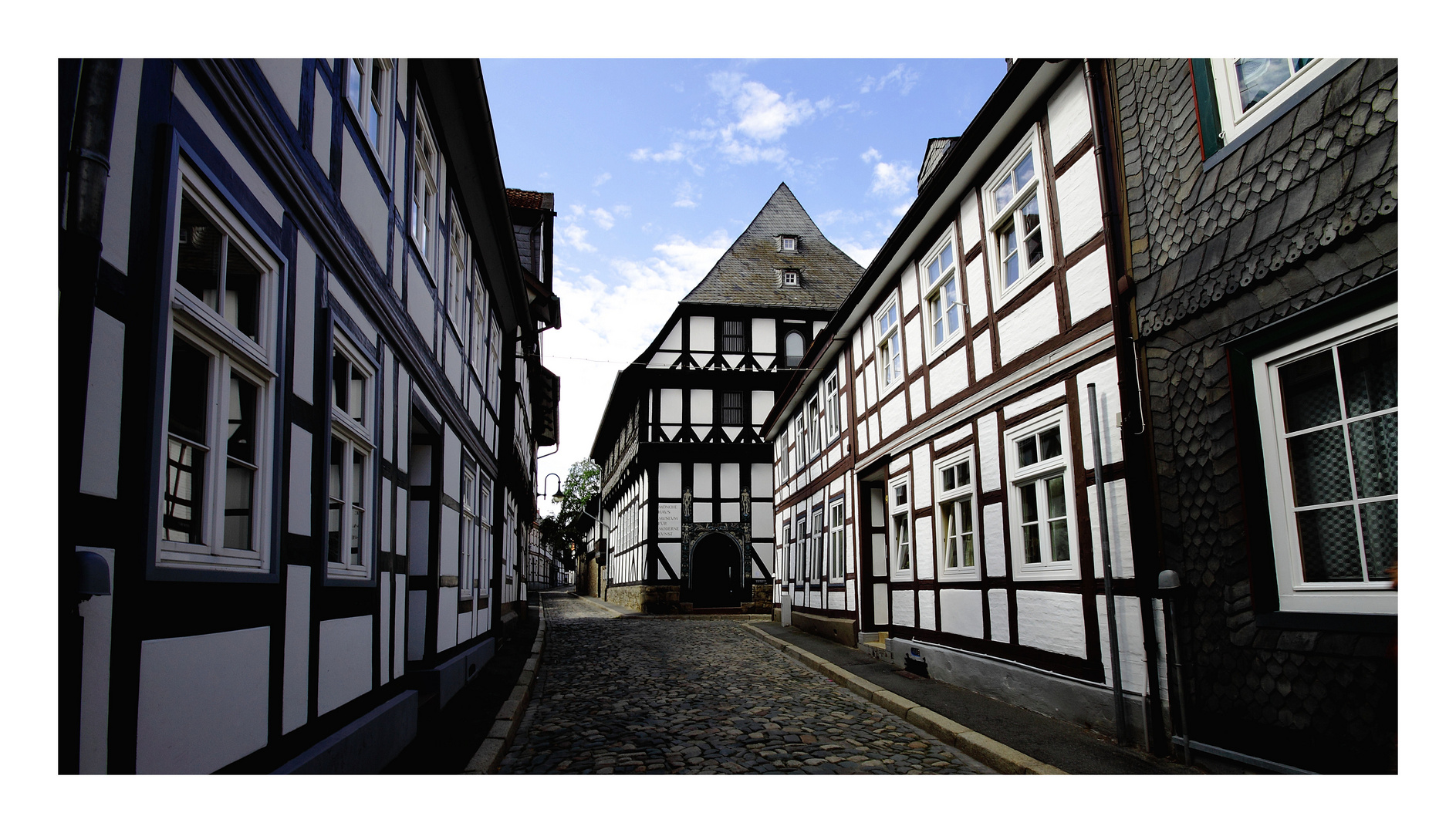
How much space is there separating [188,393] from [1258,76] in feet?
19.5

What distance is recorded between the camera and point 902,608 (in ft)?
39.6

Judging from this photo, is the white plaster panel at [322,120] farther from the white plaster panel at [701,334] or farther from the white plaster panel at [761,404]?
the white plaster panel at [761,404]

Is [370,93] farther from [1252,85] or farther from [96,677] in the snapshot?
[1252,85]

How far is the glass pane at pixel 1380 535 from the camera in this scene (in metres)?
4.24

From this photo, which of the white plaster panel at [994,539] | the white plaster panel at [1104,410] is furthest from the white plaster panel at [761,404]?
the white plaster panel at [1104,410]

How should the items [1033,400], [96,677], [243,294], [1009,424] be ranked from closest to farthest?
1. [96,677]
2. [243,294]
3. [1033,400]
4. [1009,424]

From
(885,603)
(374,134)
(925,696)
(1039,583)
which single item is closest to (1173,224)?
(1039,583)

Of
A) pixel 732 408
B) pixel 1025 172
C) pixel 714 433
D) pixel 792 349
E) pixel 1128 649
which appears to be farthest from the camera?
pixel 792 349

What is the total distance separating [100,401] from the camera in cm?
266

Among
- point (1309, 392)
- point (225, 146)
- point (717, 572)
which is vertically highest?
point (225, 146)

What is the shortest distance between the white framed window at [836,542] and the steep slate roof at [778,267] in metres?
13.9

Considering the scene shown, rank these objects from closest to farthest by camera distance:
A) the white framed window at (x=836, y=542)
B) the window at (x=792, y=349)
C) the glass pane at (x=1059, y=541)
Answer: the glass pane at (x=1059, y=541) < the white framed window at (x=836, y=542) < the window at (x=792, y=349)

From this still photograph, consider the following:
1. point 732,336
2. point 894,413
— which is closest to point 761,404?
point 732,336

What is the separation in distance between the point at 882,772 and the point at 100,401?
5.04 m
